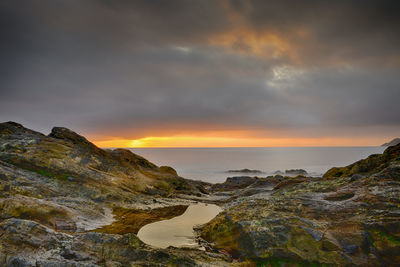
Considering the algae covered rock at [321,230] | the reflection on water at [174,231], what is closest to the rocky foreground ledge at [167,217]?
the algae covered rock at [321,230]

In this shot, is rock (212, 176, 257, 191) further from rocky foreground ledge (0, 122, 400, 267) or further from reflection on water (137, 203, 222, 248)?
reflection on water (137, 203, 222, 248)

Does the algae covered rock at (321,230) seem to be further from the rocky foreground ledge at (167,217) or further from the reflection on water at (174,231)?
the reflection on water at (174,231)

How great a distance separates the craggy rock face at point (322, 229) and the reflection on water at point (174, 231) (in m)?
1.68

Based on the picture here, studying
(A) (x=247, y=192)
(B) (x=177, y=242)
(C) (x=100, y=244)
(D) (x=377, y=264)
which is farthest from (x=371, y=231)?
(A) (x=247, y=192)

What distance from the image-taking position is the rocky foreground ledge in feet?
33.5

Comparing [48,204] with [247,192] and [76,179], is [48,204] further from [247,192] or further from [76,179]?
[247,192]

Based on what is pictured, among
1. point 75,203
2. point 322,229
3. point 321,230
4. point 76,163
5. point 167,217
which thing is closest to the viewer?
point 321,230

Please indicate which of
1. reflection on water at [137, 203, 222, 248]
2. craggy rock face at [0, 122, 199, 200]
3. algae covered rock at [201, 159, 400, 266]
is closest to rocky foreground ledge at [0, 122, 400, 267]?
algae covered rock at [201, 159, 400, 266]

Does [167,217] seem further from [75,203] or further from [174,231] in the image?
[75,203]

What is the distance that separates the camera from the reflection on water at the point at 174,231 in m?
14.7

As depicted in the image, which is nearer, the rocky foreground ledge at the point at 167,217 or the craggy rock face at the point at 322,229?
the rocky foreground ledge at the point at 167,217

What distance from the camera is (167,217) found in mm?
21312

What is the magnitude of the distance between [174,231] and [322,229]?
1032 centimetres

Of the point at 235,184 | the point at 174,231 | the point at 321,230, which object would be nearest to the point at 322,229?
the point at 321,230
